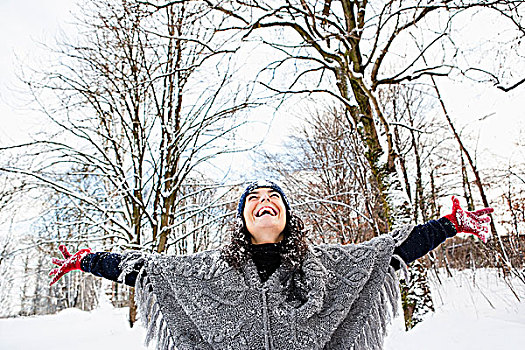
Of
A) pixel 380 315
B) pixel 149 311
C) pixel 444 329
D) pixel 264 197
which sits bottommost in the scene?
pixel 444 329

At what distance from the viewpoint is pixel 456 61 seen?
15.3ft

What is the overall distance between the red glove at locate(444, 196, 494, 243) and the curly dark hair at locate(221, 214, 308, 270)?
83 cm

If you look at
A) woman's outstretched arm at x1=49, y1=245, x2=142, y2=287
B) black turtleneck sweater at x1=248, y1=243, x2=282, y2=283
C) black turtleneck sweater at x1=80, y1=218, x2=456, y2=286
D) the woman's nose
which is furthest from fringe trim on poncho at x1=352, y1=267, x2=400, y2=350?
woman's outstretched arm at x1=49, y1=245, x2=142, y2=287

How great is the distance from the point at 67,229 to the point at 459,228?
25.4 ft

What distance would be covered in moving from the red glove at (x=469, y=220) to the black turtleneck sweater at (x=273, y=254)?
4cm

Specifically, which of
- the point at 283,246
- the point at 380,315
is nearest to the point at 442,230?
the point at 380,315

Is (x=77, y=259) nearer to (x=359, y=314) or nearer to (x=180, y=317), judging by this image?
(x=180, y=317)

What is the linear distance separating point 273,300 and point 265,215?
0.46 metres

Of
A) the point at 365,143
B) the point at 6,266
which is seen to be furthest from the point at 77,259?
the point at 6,266

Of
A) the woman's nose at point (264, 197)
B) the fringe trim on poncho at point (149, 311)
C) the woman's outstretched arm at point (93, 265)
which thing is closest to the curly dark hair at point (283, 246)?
the woman's nose at point (264, 197)

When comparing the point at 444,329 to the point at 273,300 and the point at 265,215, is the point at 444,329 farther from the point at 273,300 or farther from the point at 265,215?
the point at 265,215

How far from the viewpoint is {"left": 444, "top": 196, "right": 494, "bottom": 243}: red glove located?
74.3 inches

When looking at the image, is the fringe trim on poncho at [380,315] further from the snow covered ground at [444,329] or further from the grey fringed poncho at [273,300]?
the snow covered ground at [444,329]

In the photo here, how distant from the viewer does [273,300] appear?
1823mm
